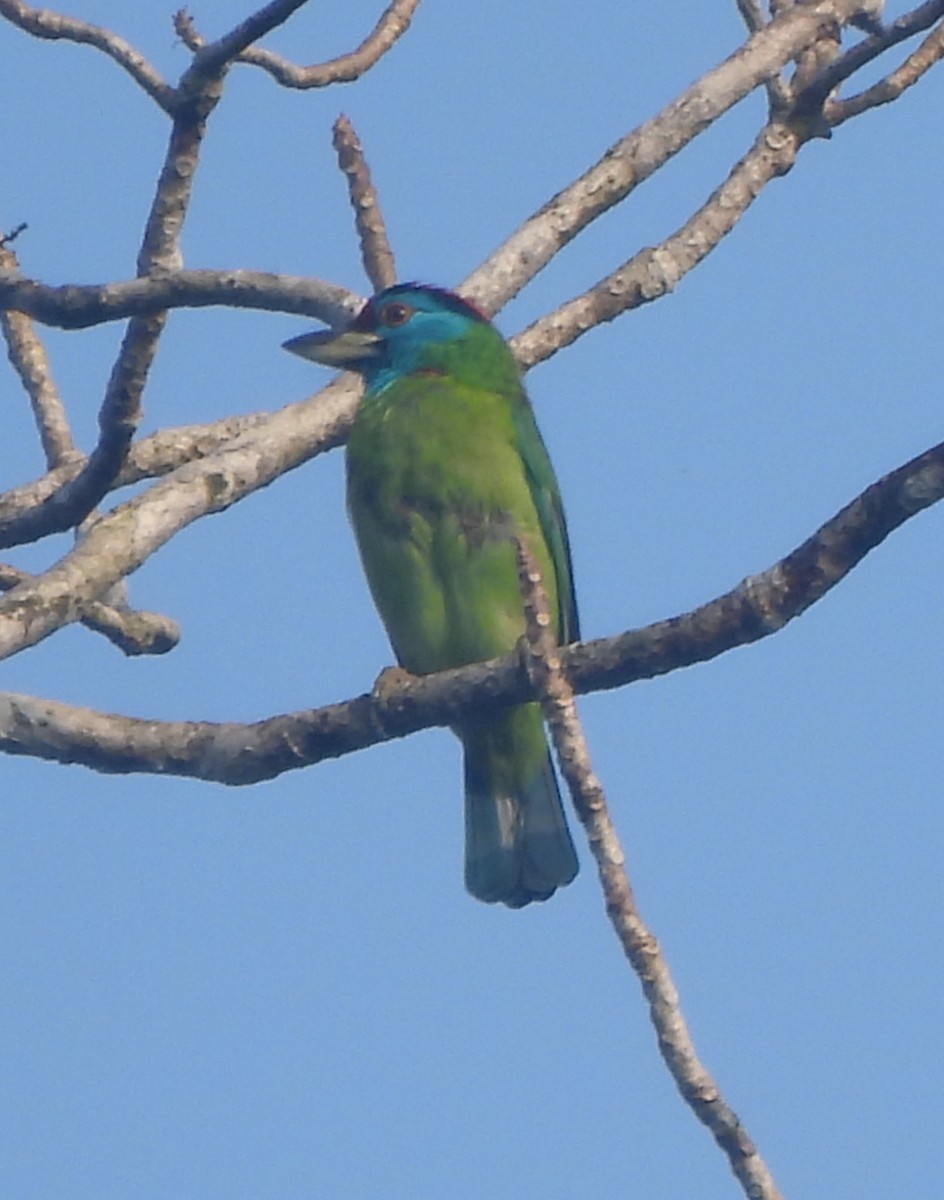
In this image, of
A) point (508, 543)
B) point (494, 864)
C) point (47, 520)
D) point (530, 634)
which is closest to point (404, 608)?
point (508, 543)

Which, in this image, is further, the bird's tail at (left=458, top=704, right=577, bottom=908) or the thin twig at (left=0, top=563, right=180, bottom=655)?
the bird's tail at (left=458, top=704, right=577, bottom=908)

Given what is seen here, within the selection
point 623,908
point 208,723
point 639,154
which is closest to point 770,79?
point 639,154

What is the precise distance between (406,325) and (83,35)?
3.42ft

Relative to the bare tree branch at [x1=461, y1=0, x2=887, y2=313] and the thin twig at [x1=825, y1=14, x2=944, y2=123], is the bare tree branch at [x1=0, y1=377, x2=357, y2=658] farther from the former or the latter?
the thin twig at [x1=825, y1=14, x2=944, y2=123]

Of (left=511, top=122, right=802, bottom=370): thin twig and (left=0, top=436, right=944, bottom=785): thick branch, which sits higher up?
(left=511, top=122, right=802, bottom=370): thin twig

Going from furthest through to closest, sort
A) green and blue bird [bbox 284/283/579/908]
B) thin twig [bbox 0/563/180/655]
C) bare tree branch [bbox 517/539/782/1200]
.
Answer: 1. green and blue bird [bbox 284/283/579/908]
2. thin twig [bbox 0/563/180/655]
3. bare tree branch [bbox 517/539/782/1200]

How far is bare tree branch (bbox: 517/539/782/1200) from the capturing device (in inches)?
115

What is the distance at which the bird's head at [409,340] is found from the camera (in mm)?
5250

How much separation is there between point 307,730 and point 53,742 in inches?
17.4

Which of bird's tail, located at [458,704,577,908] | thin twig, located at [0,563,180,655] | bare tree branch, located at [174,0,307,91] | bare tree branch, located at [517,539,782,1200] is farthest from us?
bird's tail, located at [458,704,577,908]

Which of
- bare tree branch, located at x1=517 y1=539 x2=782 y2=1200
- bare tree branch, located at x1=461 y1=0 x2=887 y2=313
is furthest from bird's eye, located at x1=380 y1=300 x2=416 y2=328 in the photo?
bare tree branch, located at x1=517 y1=539 x2=782 y2=1200

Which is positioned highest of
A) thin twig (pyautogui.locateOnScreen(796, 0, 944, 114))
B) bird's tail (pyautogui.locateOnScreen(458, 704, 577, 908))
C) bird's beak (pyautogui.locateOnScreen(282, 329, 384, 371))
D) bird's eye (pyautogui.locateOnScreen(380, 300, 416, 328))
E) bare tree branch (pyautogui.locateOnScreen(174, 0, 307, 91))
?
bird's eye (pyautogui.locateOnScreen(380, 300, 416, 328))

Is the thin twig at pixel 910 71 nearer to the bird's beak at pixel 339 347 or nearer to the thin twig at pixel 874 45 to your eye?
the thin twig at pixel 874 45

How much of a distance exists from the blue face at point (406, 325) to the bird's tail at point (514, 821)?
0.89 m
